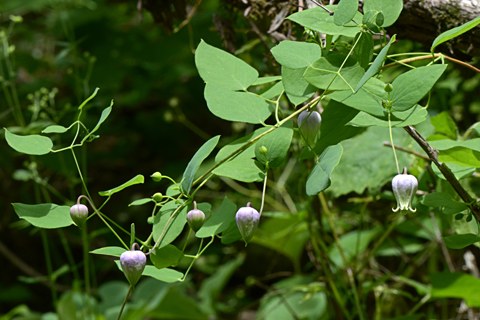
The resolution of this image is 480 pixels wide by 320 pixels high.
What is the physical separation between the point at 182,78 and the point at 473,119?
50.4 inches

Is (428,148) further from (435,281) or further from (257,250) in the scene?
(257,250)

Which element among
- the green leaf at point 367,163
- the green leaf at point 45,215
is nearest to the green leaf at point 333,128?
the green leaf at point 45,215

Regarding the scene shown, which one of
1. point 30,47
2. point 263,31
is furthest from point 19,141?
point 30,47

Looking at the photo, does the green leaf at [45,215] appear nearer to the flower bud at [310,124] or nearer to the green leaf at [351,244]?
the flower bud at [310,124]

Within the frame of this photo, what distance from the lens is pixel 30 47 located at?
108 inches

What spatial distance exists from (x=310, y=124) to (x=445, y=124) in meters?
0.39

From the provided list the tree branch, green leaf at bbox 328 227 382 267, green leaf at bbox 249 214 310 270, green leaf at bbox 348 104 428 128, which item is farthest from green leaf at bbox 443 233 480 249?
green leaf at bbox 249 214 310 270

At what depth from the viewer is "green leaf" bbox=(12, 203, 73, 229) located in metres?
0.40

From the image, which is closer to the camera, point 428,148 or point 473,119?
point 428,148

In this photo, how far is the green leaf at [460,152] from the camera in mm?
441

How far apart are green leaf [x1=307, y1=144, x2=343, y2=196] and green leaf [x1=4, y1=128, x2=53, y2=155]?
268 millimetres

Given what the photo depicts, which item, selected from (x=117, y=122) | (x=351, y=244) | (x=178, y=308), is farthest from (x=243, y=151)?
(x=117, y=122)

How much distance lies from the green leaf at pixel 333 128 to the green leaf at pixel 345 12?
0.09 metres

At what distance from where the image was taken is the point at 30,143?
1.45 feet
